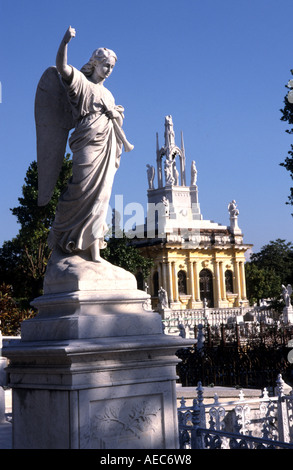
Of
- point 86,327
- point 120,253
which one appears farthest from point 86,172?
point 120,253

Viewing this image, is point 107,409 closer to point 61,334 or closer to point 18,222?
point 61,334

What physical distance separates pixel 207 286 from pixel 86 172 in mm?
48646

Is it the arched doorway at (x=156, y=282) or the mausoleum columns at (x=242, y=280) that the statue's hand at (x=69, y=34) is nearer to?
the arched doorway at (x=156, y=282)

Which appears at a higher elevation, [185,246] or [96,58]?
[185,246]

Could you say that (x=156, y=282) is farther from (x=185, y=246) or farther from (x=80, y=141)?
(x=80, y=141)

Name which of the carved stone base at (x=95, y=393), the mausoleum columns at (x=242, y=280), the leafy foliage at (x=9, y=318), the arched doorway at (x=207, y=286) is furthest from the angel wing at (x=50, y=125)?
the mausoleum columns at (x=242, y=280)

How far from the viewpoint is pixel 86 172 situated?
465 cm

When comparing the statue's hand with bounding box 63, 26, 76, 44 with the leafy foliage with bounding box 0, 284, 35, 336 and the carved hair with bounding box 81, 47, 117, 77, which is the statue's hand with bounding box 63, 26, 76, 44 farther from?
the leafy foliage with bounding box 0, 284, 35, 336

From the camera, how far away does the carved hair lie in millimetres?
4816

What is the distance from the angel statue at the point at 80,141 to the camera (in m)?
4.64

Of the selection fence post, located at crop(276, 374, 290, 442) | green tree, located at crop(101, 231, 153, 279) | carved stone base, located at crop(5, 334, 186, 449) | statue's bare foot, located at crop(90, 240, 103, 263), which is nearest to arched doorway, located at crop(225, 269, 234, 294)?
green tree, located at crop(101, 231, 153, 279)

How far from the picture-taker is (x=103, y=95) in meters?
4.84

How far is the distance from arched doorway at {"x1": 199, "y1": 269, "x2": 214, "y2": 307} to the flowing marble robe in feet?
157

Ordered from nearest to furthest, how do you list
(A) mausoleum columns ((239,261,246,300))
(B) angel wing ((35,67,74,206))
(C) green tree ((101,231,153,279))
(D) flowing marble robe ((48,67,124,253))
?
(D) flowing marble robe ((48,67,124,253)) → (B) angel wing ((35,67,74,206)) → (C) green tree ((101,231,153,279)) → (A) mausoleum columns ((239,261,246,300))
